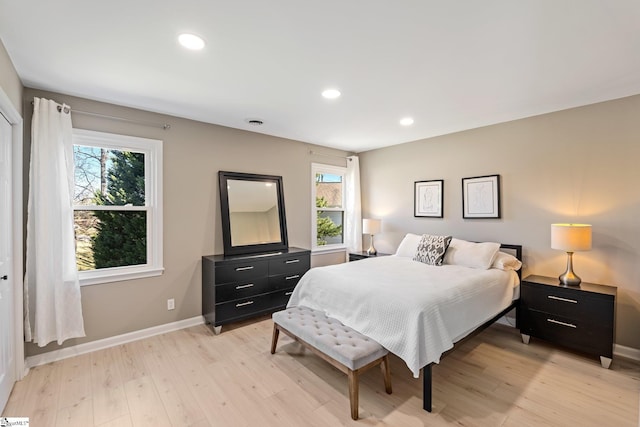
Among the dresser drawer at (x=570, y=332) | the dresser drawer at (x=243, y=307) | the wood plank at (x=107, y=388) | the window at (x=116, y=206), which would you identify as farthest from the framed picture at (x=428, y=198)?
the wood plank at (x=107, y=388)

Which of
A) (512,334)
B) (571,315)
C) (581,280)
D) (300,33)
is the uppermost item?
(300,33)

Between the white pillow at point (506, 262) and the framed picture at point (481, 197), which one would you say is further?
the framed picture at point (481, 197)

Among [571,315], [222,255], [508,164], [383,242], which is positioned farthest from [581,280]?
[222,255]

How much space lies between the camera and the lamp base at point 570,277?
2891 millimetres

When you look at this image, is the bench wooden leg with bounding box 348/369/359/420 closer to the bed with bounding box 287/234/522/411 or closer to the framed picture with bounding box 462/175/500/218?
the bed with bounding box 287/234/522/411

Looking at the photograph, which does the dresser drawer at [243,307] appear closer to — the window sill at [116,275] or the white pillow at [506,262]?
the window sill at [116,275]

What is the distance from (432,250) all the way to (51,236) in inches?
151

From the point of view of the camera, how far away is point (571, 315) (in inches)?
109

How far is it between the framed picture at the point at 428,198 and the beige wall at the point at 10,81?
→ 4.39 m

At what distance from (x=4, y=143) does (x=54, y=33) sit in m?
0.93

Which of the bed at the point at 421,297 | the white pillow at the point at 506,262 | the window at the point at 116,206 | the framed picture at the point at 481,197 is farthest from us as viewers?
the framed picture at the point at 481,197

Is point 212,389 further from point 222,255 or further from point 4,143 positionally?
point 4,143

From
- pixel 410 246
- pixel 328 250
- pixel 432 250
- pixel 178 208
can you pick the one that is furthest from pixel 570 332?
pixel 178 208

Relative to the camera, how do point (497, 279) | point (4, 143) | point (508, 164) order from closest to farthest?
1. point (4, 143)
2. point (497, 279)
3. point (508, 164)
